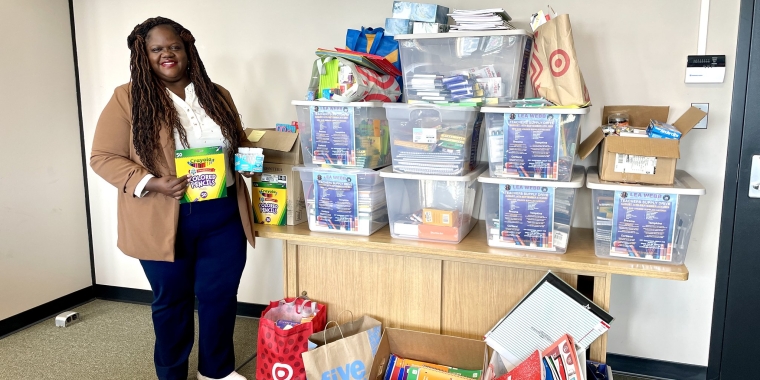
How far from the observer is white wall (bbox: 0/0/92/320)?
2914 mm

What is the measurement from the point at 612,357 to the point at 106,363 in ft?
8.02

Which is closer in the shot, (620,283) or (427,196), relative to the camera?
(427,196)

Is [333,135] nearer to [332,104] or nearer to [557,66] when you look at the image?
[332,104]

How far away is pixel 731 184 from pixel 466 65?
1.22m

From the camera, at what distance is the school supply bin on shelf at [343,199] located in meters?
2.14

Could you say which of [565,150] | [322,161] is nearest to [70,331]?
[322,161]

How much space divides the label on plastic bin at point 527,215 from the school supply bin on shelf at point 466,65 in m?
0.38

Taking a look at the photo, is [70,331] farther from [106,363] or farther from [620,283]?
[620,283]

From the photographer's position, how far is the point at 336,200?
7.14ft

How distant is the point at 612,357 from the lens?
8.38 feet

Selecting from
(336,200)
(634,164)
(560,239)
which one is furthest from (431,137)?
(634,164)

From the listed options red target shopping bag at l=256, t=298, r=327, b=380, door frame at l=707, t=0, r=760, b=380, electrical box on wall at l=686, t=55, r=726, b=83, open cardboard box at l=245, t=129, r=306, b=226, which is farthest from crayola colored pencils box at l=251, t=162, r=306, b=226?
door frame at l=707, t=0, r=760, b=380

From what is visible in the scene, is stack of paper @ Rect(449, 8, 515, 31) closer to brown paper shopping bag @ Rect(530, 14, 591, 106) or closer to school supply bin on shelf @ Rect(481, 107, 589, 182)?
brown paper shopping bag @ Rect(530, 14, 591, 106)

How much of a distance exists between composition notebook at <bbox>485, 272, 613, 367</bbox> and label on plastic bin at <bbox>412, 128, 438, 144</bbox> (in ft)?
2.11
